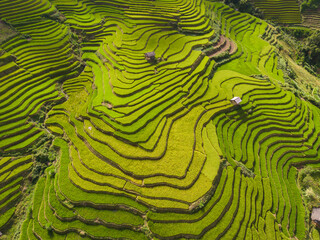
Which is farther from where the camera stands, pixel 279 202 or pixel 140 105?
pixel 140 105

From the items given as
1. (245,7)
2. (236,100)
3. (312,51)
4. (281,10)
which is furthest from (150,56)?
(281,10)

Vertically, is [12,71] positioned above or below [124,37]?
below

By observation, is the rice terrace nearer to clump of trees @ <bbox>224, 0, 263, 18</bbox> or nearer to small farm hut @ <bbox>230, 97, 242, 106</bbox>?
small farm hut @ <bbox>230, 97, 242, 106</bbox>

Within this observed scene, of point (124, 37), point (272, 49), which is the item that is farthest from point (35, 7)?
point (272, 49)

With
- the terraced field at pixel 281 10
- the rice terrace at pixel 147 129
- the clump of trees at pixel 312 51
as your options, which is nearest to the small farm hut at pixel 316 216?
the rice terrace at pixel 147 129

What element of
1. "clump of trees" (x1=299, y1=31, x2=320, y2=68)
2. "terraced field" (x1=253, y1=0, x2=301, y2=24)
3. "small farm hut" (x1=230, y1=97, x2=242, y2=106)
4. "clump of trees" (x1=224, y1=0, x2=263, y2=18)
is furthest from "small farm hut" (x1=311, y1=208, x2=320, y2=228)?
"terraced field" (x1=253, y1=0, x2=301, y2=24)

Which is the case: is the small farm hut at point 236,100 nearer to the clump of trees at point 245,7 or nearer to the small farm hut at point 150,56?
the small farm hut at point 150,56

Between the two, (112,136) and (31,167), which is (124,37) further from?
(31,167)

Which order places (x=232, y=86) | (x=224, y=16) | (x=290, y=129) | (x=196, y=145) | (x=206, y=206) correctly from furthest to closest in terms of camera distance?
(x=224, y=16) < (x=232, y=86) < (x=290, y=129) < (x=196, y=145) < (x=206, y=206)
